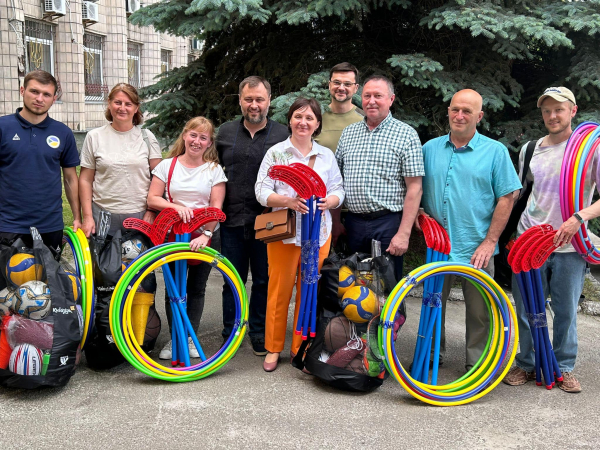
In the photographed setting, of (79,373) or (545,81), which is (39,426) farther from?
(545,81)

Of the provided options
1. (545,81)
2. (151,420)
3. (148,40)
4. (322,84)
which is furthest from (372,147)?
(148,40)

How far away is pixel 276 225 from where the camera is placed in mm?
3451

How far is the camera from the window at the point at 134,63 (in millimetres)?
17156

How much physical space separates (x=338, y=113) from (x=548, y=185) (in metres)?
1.57

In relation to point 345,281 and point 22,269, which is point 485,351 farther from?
point 22,269

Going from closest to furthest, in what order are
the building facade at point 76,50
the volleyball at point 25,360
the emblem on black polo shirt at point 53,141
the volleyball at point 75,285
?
the volleyball at point 25,360
the volleyball at point 75,285
the emblem on black polo shirt at point 53,141
the building facade at point 76,50

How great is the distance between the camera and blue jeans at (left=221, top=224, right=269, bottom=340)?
393cm

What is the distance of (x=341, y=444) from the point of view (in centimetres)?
283

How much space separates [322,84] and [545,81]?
92.8 inches

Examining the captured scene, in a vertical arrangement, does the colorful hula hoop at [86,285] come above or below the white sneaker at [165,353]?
above

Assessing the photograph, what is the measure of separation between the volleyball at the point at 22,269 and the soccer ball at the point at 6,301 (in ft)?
0.19

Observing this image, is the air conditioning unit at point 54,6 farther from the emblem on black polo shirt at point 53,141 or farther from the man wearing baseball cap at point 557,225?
the man wearing baseball cap at point 557,225

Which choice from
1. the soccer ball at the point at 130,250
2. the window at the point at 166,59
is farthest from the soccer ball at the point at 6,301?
the window at the point at 166,59

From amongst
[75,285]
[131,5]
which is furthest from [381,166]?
[131,5]
